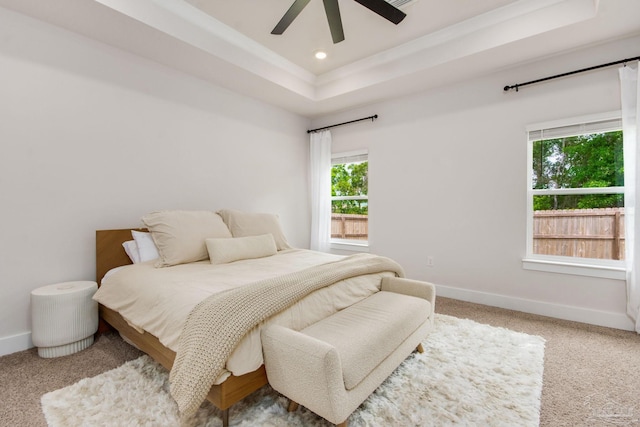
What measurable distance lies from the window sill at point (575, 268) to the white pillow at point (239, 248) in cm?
259

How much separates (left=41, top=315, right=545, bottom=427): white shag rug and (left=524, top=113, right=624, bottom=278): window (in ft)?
4.18

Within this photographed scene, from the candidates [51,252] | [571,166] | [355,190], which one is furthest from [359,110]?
[51,252]

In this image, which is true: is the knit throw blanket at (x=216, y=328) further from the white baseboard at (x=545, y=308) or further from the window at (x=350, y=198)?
the window at (x=350, y=198)

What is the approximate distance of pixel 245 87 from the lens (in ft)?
11.8

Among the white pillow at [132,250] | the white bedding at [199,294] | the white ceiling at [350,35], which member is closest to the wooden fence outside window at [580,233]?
the white ceiling at [350,35]

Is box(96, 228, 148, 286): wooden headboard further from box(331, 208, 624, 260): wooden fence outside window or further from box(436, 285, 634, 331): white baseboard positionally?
box(331, 208, 624, 260): wooden fence outside window

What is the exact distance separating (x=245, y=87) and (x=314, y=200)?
187 centimetres

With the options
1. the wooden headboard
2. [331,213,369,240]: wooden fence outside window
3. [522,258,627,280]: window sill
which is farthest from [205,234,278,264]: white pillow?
[522,258,627,280]: window sill

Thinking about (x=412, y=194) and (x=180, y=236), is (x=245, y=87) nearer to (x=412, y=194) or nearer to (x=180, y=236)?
(x=180, y=236)

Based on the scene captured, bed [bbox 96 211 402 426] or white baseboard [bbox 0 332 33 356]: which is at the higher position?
bed [bbox 96 211 402 426]

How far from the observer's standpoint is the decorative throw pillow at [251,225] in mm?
3043

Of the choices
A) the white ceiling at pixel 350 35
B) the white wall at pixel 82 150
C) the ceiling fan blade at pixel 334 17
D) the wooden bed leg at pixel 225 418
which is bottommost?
the wooden bed leg at pixel 225 418

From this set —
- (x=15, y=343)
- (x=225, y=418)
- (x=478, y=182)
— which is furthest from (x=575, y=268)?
(x=15, y=343)

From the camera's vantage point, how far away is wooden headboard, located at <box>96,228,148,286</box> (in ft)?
8.41
